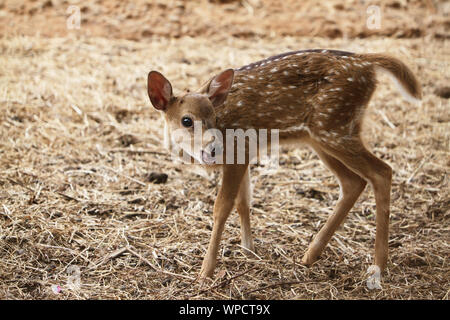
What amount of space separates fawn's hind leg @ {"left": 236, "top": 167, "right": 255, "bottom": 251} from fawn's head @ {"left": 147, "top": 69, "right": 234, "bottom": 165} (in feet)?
1.78

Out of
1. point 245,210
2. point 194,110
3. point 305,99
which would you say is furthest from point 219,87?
point 245,210

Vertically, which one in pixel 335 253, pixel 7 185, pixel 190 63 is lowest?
pixel 335 253

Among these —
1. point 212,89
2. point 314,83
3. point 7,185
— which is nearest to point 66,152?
point 7,185

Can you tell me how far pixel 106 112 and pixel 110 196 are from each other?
1962mm

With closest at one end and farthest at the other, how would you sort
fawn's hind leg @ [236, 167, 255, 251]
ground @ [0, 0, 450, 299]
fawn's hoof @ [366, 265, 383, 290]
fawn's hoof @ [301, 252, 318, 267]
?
fawn's hoof @ [366, 265, 383, 290], ground @ [0, 0, 450, 299], fawn's hoof @ [301, 252, 318, 267], fawn's hind leg @ [236, 167, 255, 251]

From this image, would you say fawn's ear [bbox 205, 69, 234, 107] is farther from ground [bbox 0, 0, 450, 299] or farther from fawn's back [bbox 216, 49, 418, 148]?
ground [bbox 0, 0, 450, 299]

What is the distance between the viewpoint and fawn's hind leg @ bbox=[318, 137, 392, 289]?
14.4 ft

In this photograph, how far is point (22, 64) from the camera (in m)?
8.27

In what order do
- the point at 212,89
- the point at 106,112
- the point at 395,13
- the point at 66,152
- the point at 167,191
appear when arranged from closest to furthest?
the point at 212,89
the point at 167,191
the point at 66,152
the point at 106,112
the point at 395,13

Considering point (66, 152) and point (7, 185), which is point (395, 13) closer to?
point (66, 152)

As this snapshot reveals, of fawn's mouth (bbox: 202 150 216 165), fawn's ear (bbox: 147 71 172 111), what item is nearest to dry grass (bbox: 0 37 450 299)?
fawn's mouth (bbox: 202 150 216 165)

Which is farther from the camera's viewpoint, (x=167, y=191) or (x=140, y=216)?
(x=167, y=191)

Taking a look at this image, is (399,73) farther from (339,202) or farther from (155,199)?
(155,199)

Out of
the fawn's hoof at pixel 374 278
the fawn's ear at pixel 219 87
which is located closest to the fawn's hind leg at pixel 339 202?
the fawn's hoof at pixel 374 278
